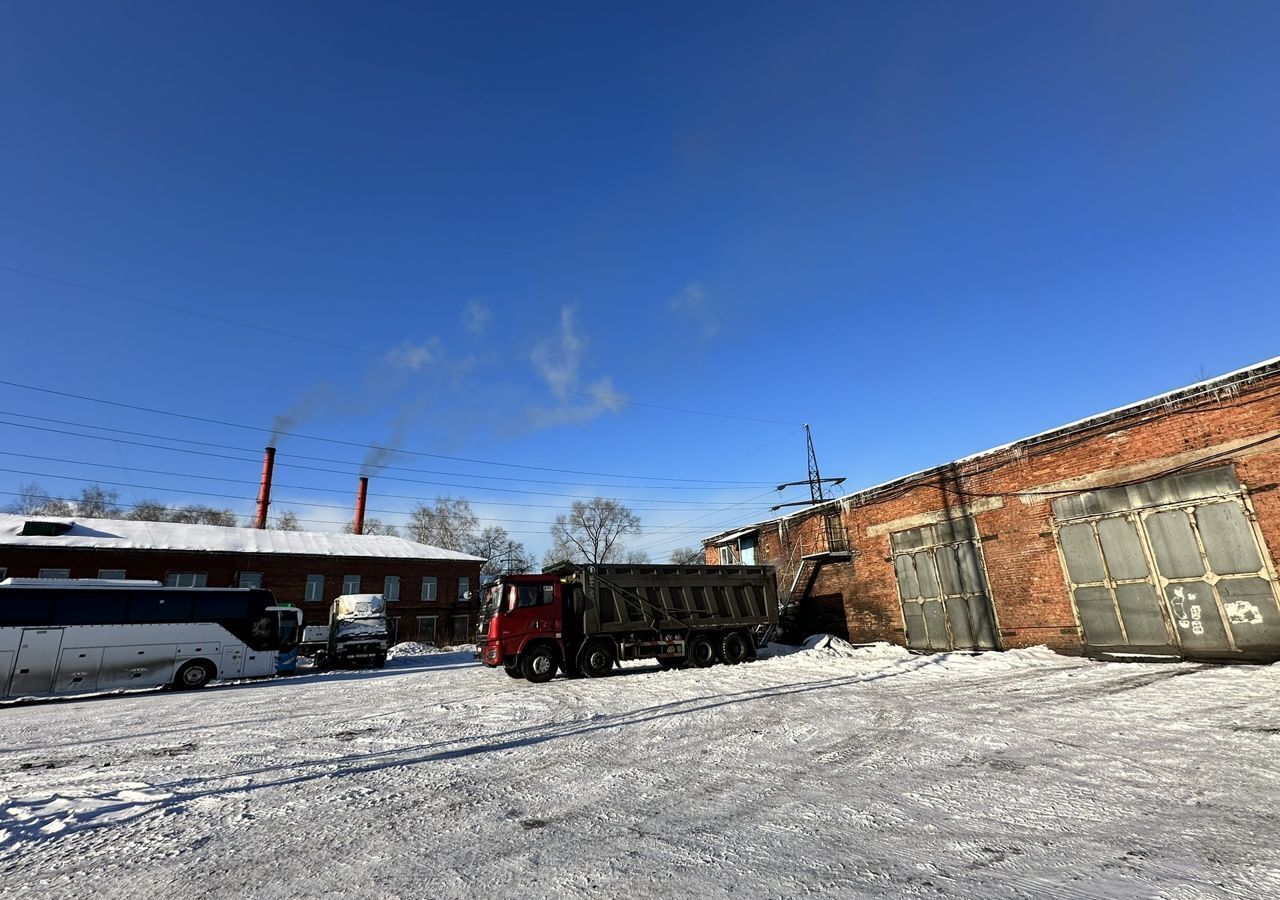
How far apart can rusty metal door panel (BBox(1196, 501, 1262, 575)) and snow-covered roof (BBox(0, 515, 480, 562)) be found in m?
37.2

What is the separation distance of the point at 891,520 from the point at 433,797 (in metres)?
17.8

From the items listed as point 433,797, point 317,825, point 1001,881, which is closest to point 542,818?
point 433,797

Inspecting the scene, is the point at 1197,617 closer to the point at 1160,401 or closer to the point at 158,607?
the point at 1160,401

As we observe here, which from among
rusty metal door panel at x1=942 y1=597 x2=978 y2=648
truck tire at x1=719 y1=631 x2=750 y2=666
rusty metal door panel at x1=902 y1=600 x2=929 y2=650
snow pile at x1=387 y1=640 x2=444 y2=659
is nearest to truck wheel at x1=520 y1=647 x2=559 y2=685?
truck tire at x1=719 y1=631 x2=750 y2=666

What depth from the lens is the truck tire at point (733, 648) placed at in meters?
17.1

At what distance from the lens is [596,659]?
1518cm

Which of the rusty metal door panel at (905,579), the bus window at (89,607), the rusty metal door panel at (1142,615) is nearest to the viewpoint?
the rusty metal door panel at (1142,615)

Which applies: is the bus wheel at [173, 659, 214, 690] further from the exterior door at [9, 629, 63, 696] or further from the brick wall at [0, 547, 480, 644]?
the brick wall at [0, 547, 480, 644]

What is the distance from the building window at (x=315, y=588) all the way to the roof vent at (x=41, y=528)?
12.1m

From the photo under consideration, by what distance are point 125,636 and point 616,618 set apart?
1344 centimetres

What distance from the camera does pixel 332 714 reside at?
10.3m

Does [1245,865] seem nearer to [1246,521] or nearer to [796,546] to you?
[1246,521]

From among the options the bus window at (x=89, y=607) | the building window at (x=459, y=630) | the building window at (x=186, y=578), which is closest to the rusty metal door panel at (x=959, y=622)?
the bus window at (x=89, y=607)

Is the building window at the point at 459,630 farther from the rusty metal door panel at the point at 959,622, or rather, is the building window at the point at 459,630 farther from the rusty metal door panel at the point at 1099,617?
the rusty metal door panel at the point at 1099,617
